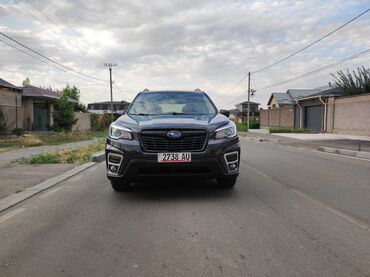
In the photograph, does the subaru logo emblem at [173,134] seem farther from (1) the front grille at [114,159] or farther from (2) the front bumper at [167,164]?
(1) the front grille at [114,159]

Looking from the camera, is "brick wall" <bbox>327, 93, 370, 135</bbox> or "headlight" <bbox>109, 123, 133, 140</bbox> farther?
"brick wall" <bbox>327, 93, 370, 135</bbox>

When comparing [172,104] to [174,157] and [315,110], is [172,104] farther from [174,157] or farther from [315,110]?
[315,110]

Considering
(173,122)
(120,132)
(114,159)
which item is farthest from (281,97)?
(114,159)

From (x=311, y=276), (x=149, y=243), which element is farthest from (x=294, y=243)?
(x=149, y=243)

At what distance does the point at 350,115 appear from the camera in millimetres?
33031

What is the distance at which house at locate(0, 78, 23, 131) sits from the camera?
86.1 ft

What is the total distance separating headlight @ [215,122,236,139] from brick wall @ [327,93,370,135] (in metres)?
26.4

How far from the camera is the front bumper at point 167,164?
6207 mm

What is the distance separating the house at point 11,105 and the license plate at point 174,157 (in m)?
21.1

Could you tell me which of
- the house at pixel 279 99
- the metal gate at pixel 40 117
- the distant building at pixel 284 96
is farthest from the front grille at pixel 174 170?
the house at pixel 279 99

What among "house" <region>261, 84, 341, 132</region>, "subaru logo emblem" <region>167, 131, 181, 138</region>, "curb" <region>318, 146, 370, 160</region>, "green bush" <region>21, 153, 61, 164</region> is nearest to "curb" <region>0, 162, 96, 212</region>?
"green bush" <region>21, 153, 61, 164</region>

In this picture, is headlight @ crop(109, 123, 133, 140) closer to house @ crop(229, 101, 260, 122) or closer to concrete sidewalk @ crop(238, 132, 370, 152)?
concrete sidewalk @ crop(238, 132, 370, 152)

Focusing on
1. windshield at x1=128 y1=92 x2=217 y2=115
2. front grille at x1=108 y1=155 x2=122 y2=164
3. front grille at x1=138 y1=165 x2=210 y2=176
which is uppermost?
windshield at x1=128 y1=92 x2=217 y2=115

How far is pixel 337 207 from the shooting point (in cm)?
614
